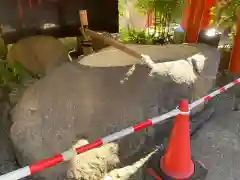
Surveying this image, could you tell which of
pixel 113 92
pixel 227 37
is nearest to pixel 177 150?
pixel 113 92

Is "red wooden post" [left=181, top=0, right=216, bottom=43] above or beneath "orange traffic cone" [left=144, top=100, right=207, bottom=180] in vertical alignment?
above

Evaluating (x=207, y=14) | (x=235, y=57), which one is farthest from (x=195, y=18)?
(x=235, y=57)

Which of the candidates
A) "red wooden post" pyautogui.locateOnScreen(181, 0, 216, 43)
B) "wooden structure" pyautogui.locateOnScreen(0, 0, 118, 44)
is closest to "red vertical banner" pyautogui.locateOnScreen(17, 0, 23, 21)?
"wooden structure" pyautogui.locateOnScreen(0, 0, 118, 44)

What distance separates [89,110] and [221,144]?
0.86m

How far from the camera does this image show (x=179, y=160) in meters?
1.51

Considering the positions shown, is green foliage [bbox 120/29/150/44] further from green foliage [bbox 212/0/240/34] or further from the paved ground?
the paved ground

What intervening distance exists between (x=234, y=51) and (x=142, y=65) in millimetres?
1067

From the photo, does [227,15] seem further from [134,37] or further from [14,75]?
[14,75]

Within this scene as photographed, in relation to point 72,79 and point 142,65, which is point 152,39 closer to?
point 142,65

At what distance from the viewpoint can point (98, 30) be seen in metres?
2.85

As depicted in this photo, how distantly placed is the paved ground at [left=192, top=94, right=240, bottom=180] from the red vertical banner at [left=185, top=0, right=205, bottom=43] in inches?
32.0

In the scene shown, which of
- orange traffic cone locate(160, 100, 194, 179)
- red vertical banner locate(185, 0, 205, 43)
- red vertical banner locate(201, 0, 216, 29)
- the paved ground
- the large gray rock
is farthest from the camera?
red vertical banner locate(201, 0, 216, 29)

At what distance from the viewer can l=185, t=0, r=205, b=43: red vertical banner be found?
2.78 m

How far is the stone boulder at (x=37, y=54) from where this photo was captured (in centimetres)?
234
